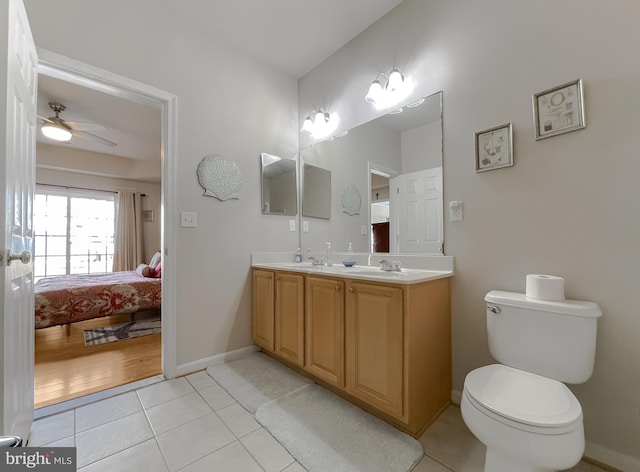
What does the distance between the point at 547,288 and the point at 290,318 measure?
155 centimetres

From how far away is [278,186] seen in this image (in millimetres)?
2662

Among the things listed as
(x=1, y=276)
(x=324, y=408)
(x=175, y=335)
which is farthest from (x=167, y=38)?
(x=324, y=408)

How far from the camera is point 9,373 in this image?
1.12 meters

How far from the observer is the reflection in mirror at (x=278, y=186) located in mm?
2555

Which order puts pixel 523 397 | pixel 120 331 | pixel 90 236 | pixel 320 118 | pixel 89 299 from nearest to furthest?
pixel 523 397, pixel 320 118, pixel 89 299, pixel 120 331, pixel 90 236

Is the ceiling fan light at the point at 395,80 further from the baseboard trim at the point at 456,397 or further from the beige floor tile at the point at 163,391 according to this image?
the beige floor tile at the point at 163,391

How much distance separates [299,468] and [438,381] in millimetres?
882

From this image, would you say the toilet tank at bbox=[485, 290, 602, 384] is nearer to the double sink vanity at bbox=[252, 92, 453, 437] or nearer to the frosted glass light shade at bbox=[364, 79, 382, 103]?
the double sink vanity at bbox=[252, 92, 453, 437]

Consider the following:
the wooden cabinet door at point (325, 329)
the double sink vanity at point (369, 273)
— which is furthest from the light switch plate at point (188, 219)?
the wooden cabinet door at point (325, 329)

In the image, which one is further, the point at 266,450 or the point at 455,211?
the point at 455,211

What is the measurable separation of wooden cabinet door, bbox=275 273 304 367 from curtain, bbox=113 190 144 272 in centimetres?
A: 455

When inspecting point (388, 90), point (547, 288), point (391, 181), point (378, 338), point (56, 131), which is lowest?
point (378, 338)

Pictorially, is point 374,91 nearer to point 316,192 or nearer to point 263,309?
point 316,192

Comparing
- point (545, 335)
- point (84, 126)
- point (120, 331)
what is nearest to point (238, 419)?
point (545, 335)
